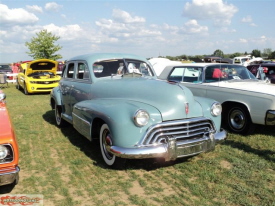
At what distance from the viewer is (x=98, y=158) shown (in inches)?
181

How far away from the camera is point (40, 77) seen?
47.1 ft

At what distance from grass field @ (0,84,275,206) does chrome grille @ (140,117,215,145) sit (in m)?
0.51

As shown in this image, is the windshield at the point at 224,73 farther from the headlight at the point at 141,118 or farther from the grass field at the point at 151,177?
the headlight at the point at 141,118

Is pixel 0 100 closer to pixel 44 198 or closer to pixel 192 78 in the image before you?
pixel 44 198

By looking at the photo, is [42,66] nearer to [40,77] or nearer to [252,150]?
[40,77]

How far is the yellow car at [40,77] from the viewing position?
13.9 meters

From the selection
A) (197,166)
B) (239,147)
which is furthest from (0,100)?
(239,147)

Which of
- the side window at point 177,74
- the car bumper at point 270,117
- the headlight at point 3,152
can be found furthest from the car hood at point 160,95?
the side window at point 177,74

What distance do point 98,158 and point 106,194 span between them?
127cm

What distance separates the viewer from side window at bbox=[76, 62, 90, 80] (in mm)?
5421

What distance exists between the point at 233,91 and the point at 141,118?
2894 millimetres

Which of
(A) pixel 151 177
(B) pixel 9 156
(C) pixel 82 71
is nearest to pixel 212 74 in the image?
(C) pixel 82 71

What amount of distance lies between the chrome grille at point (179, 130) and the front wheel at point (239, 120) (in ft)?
6.13

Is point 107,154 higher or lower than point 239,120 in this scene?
lower
